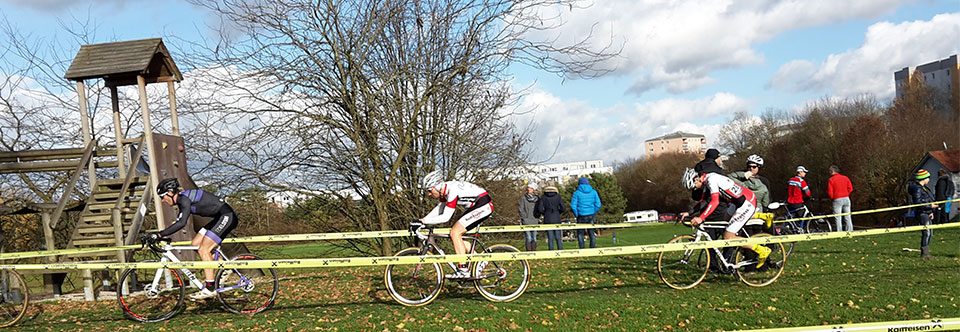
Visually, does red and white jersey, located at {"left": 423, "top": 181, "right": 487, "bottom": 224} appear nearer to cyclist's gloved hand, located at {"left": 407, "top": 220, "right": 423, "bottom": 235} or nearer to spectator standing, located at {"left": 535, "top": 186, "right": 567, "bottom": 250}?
cyclist's gloved hand, located at {"left": 407, "top": 220, "right": 423, "bottom": 235}

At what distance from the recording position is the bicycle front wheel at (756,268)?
9.01m

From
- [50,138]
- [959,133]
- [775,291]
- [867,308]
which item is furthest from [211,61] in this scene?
[959,133]

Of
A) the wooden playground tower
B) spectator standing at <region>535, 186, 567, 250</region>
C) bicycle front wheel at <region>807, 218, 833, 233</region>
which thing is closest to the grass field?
the wooden playground tower

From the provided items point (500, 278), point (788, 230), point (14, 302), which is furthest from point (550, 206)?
point (14, 302)

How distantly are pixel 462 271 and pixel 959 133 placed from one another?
48.7 m

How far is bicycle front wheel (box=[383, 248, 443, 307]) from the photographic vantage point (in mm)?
8398

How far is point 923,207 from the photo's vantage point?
36.5 ft

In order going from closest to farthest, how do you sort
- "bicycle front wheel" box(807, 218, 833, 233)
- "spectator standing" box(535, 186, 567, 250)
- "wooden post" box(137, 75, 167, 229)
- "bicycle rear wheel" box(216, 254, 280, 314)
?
"bicycle rear wheel" box(216, 254, 280, 314) → "wooden post" box(137, 75, 167, 229) → "bicycle front wheel" box(807, 218, 833, 233) → "spectator standing" box(535, 186, 567, 250)

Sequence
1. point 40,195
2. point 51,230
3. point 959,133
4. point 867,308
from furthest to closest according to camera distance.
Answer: point 959,133
point 40,195
point 51,230
point 867,308

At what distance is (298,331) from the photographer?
738cm

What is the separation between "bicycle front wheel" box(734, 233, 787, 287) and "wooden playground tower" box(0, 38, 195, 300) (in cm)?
907

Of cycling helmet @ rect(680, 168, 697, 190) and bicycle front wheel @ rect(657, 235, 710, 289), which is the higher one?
cycling helmet @ rect(680, 168, 697, 190)

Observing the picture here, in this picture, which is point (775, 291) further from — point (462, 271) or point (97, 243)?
point (97, 243)

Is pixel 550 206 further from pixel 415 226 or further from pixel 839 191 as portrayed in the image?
pixel 415 226
